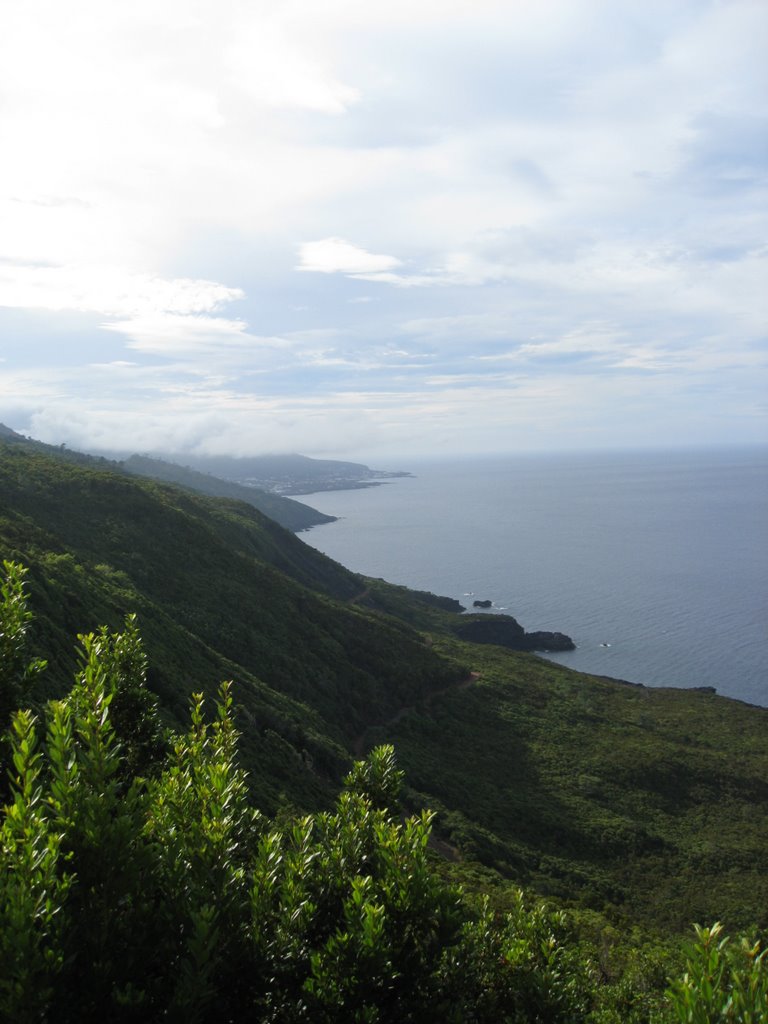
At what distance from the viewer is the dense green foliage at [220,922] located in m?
4.12

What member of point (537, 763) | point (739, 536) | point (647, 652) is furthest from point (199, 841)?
point (739, 536)

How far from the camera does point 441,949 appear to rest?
19.2 feet

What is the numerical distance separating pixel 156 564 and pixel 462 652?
3301 centimetres

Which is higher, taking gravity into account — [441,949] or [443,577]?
[441,949]

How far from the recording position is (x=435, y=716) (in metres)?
44.1

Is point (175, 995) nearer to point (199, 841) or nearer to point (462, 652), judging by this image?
point (199, 841)

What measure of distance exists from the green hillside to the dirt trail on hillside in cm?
17

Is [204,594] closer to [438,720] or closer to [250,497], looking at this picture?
[438,720]

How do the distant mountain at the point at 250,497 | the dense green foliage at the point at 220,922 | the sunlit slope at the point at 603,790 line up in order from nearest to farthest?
the dense green foliage at the point at 220,922 → the sunlit slope at the point at 603,790 → the distant mountain at the point at 250,497

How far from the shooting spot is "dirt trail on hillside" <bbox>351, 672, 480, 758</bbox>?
37.5 metres

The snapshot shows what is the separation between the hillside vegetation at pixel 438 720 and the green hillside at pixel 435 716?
0.15m

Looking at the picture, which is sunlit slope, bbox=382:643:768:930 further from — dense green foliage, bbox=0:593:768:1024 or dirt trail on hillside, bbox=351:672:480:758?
dense green foliage, bbox=0:593:768:1024

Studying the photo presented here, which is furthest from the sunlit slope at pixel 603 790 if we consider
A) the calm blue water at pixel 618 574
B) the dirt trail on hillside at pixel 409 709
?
the calm blue water at pixel 618 574

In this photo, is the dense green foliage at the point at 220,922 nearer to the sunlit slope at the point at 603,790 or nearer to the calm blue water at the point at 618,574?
the sunlit slope at the point at 603,790
